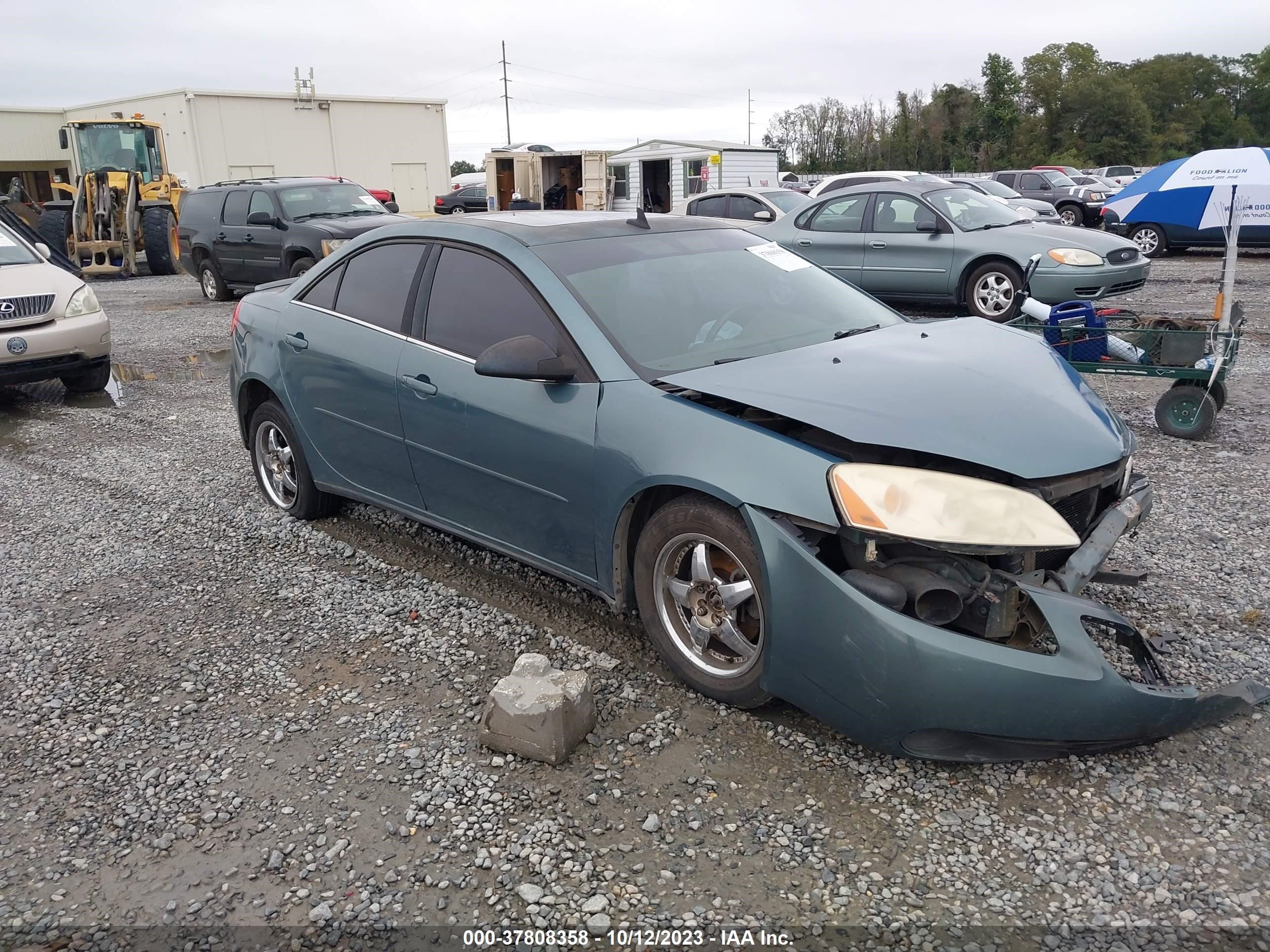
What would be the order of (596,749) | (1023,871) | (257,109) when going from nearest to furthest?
(1023,871), (596,749), (257,109)

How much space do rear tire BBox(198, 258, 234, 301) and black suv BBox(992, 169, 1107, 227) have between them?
639 inches

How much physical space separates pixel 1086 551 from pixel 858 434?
2.80 ft

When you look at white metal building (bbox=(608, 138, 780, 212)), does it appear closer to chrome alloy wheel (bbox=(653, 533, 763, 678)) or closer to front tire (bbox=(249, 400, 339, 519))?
front tire (bbox=(249, 400, 339, 519))

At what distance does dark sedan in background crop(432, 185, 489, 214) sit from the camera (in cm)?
3519

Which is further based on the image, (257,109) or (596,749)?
(257,109)

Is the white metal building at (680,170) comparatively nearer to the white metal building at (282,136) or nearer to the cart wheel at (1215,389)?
the white metal building at (282,136)

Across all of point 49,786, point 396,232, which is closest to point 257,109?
point 396,232

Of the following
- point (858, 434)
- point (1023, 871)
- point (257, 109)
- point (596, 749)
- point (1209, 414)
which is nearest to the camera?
point (1023, 871)

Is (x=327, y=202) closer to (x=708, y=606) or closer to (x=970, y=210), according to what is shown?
(x=970, y=210)

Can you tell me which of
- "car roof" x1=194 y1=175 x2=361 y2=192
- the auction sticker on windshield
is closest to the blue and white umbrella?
the auction sticker on windshield

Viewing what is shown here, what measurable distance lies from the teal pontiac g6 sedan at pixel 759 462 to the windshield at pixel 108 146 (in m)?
19.2

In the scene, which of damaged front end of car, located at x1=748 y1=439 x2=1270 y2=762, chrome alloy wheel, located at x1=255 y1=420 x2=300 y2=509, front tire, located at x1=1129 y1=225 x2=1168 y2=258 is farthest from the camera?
front tire, located at x1=1129 y1=225 x2=1168 y2=258

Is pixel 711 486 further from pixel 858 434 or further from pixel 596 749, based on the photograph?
pixel 596 749

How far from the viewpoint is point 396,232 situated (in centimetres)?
441
